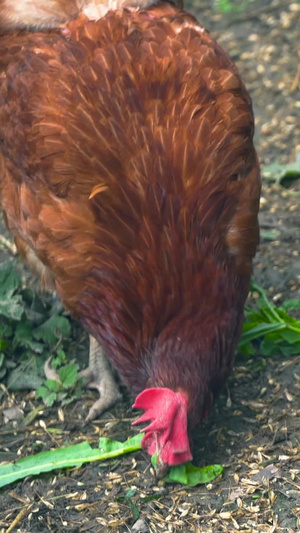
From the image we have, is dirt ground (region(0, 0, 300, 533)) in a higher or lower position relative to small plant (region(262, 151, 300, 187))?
lower

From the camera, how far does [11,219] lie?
371cm

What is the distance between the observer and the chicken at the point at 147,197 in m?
3.08

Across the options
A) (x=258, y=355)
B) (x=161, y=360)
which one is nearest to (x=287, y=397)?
(x=258, y=355)

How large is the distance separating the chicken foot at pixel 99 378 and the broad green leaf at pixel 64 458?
23 centimetres

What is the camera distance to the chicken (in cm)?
308

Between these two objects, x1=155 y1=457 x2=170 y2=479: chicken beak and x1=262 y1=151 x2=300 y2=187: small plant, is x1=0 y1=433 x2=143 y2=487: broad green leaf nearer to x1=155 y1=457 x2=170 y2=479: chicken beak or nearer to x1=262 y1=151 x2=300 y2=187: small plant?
x1=155 y1=457 x2=170 y2=479: chicken beak

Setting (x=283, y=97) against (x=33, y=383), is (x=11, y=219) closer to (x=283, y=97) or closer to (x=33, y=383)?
(x=33, y=383)

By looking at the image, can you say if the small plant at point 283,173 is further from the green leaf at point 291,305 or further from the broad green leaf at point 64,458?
the broad green leaf at point 64,458

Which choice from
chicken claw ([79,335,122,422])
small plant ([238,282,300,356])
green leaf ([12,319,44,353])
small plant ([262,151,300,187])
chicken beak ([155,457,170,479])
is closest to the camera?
chicken beak ([155,457,170,479])

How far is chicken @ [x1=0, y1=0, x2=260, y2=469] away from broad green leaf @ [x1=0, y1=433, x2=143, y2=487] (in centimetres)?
21

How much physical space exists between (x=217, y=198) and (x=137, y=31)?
835 millimetres

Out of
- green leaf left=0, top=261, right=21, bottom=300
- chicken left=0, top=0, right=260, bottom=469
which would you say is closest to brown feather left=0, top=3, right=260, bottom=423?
chicken left=0, top=0, right=260, bottom=469

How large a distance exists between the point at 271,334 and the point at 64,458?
3.58ft

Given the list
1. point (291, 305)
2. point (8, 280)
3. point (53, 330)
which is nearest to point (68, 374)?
point (53, 330)
